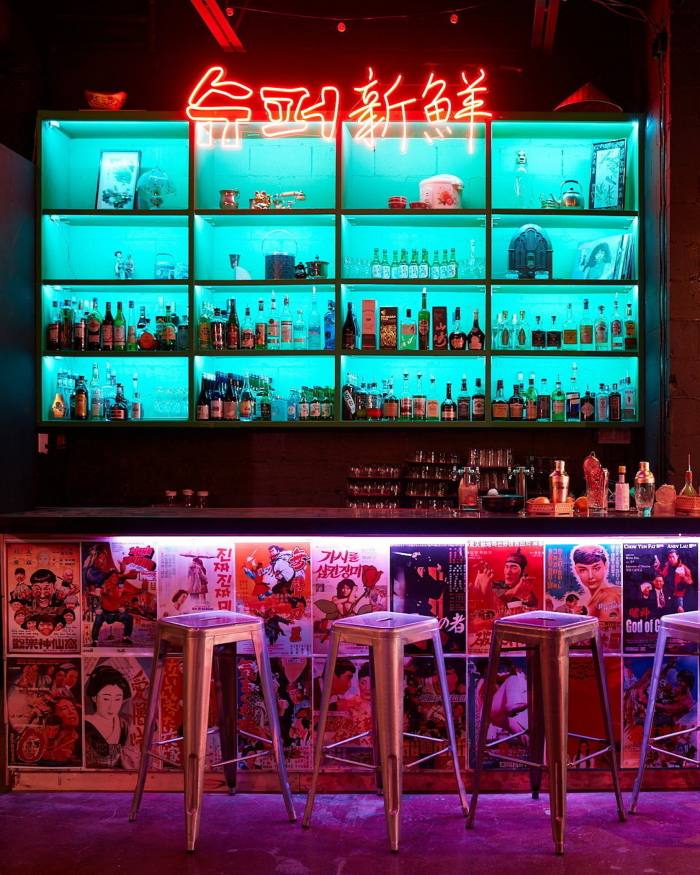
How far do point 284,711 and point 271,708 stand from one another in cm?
33

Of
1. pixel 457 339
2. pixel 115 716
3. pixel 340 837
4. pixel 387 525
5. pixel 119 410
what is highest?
pixel 457 339

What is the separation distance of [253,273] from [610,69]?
95.7 inches

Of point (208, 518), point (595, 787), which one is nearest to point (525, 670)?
point (595, 787)

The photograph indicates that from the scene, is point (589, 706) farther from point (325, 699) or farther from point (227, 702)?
point (227, 702)

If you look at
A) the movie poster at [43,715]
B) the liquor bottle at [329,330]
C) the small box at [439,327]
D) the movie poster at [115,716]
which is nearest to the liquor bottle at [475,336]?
the small box at [439,327]

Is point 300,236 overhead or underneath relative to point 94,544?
overhead

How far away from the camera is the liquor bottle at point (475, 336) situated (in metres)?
4.81

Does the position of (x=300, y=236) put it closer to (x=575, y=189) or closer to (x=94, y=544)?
(x=575, y=189)

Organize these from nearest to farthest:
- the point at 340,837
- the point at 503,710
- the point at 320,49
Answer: the point at 340,837 → the point at 503,710 → the point at 320,49

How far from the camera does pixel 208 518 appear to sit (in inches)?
129

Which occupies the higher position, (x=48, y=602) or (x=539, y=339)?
(x=539, y=339)

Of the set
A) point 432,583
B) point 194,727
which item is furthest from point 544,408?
point 194,727

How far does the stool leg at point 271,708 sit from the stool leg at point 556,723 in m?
0.93

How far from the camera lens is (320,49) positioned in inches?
203
